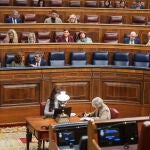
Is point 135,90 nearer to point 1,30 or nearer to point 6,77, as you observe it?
point 6,77

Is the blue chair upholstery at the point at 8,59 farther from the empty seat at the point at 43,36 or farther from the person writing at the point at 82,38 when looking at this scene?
the person writing at the point at 82,38

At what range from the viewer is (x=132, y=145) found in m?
5.04

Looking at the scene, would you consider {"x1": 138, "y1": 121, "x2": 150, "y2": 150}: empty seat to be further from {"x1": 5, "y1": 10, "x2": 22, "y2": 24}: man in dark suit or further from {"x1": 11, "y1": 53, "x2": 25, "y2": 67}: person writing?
{"x1": 5, "y1": 10, "x2": 22, "y2": 24}: man in dark suit

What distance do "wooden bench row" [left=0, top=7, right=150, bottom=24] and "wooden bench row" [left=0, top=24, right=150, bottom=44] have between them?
97 cm

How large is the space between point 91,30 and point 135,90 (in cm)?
205

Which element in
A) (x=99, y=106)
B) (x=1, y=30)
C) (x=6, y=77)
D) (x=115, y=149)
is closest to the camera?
(x=115, y=149)

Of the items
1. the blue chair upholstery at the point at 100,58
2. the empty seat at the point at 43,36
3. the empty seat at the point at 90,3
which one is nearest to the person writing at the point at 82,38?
the blue chair upholstery at the point at 100,58

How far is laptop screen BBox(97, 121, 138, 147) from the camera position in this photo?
4814mm

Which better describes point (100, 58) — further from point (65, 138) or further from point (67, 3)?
point (65, 138)

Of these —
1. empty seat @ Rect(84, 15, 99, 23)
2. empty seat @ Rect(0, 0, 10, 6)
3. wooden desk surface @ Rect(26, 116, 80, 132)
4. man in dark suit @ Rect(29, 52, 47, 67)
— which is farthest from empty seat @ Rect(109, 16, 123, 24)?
wooden desk surface @ Rect(26, 116, 80, 132)

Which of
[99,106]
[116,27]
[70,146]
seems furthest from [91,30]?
[70,146]

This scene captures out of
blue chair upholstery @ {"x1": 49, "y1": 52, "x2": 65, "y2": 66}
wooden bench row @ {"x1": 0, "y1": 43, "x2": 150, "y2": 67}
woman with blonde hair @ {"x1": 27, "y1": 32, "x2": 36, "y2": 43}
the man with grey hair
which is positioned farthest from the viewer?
woman with blonde hair @ {"x1": 27, "y1": 32, "x2": 36, "y2": 43}

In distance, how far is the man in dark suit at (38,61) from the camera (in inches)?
339

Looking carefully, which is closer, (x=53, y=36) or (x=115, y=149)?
(x=115, y=149)
